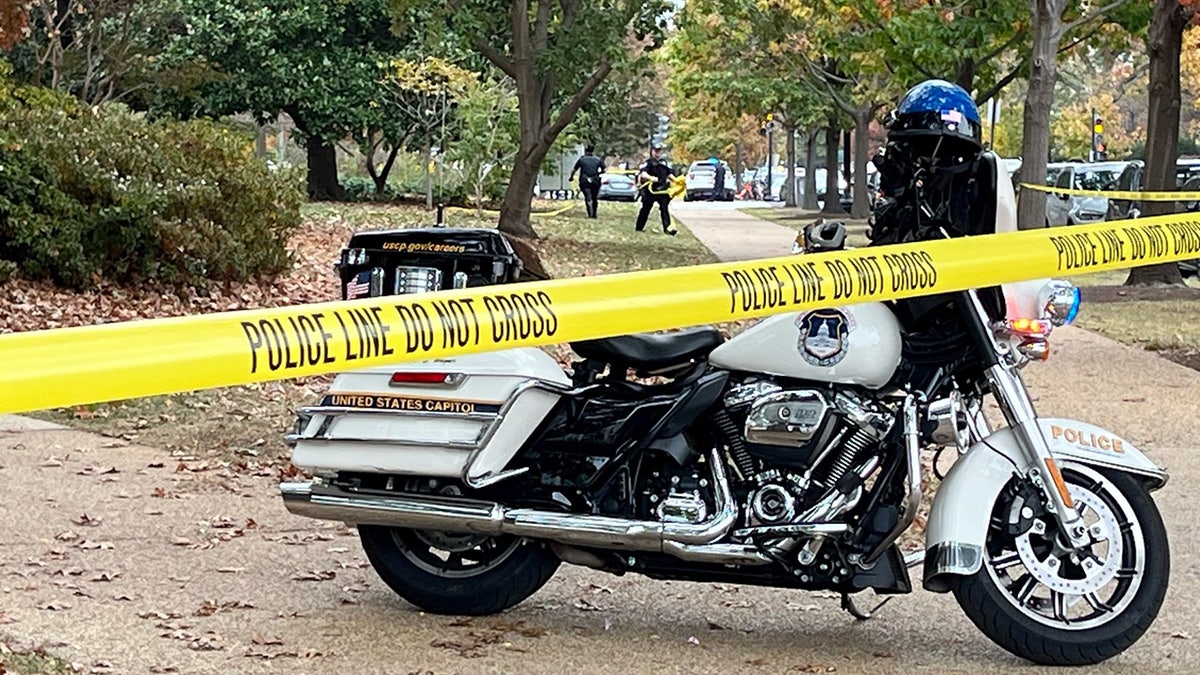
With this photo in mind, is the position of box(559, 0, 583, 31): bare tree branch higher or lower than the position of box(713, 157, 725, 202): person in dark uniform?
Answer: higher

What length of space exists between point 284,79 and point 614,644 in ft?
104

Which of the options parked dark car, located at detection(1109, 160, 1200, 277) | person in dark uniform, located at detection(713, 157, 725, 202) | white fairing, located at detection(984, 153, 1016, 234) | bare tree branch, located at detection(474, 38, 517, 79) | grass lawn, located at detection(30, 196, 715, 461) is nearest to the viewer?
white fairing, located at detection(984, 153, 1016, 234)

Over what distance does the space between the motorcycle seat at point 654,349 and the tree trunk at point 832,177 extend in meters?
47.2

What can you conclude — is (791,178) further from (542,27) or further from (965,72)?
(542,27)

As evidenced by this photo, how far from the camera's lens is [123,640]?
549 cm

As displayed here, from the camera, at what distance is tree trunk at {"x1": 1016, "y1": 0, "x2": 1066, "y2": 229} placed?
770 inches

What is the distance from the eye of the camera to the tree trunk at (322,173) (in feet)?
131

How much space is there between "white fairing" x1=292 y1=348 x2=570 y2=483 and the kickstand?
1107mm

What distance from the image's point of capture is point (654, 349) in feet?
18.3

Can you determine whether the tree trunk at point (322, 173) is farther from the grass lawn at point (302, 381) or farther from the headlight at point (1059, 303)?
the headlight at point (1059, 303)

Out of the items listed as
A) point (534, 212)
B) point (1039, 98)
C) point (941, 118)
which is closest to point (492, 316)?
point (941, 118)

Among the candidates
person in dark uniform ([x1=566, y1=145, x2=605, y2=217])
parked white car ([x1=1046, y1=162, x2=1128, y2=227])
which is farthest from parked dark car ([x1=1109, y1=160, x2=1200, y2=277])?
person in dark uniform ([x1=566, y1=145, x2=605, y2=217])

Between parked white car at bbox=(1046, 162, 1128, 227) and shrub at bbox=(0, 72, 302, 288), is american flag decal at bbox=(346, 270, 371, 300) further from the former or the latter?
parked white car at bbox=(1046, 162, 1128, 227)

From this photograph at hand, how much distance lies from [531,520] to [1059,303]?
5.55 ft
